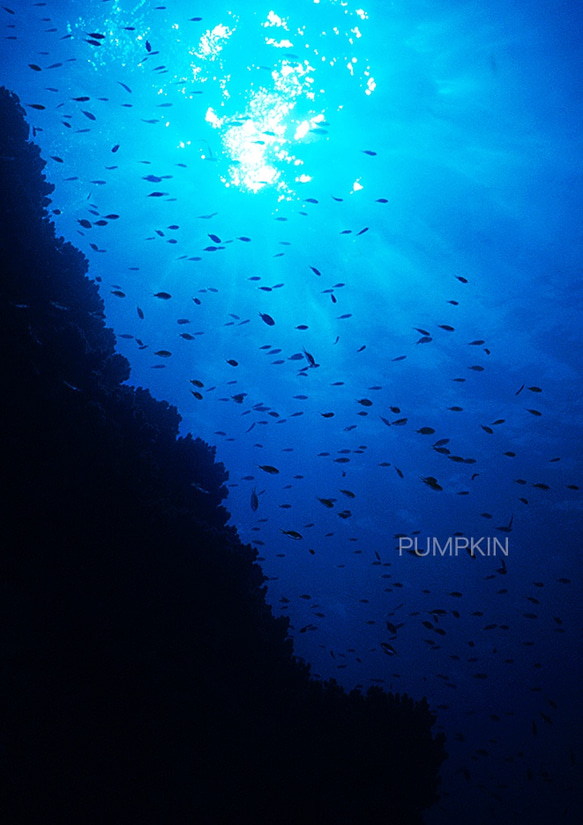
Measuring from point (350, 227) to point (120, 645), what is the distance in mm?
15598

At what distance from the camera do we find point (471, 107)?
41.7 ft

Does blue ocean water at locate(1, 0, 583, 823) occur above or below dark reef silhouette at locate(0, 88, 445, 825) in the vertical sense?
above

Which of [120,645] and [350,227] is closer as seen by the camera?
[120,645]

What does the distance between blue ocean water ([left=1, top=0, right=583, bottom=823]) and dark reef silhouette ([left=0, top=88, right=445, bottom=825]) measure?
177 cm

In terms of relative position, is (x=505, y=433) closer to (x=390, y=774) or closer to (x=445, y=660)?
(x=390, y=774)

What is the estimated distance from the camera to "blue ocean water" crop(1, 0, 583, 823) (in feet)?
39.3

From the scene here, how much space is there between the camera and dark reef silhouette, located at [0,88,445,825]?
17.2 feet

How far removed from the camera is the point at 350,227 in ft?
55.1

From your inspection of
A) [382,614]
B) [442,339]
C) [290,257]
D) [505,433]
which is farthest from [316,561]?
[290,257]

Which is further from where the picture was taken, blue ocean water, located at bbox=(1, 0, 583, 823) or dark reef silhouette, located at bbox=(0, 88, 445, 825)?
blue ocean water, located at bbox=(1, 0, 583, 823)

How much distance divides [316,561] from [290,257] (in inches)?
1223

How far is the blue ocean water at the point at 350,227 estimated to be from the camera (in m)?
12.0

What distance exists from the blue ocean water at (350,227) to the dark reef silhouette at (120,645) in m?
1.77

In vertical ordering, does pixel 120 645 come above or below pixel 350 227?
below
